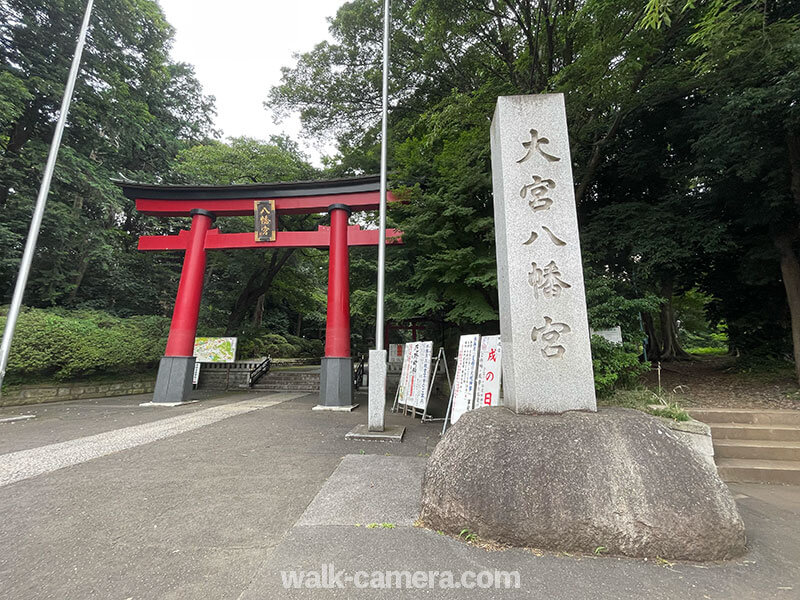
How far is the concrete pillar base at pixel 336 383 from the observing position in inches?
317

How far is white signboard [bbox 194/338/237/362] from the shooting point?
11.2 m

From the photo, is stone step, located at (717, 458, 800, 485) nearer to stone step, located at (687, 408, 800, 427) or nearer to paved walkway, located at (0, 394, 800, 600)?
paved walkway, located at (0, 394, 800, 600)

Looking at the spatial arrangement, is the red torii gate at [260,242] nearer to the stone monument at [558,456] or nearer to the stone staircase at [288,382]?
the stone staircase at [288,382]

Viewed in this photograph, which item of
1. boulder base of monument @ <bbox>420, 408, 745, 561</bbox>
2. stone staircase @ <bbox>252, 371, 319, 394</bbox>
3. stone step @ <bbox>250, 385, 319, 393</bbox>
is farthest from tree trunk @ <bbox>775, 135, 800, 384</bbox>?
stone staircase @ <bbox>252, 371, 319, 394</bbox>

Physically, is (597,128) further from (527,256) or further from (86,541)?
(86,541)

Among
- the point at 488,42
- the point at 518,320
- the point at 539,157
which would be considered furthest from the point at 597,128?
the point at 518,320

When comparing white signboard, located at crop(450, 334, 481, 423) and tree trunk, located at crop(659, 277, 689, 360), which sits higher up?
tree trunk, located at crop(659, 277, 689, 360)

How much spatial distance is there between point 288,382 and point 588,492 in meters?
12.1

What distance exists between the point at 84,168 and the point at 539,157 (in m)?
13.7

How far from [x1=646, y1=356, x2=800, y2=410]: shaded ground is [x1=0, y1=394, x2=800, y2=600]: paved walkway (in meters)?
2.14

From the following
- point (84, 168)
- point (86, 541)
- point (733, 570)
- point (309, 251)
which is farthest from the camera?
point (309, 251)

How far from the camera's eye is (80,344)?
349 inches

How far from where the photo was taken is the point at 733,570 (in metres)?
2.04

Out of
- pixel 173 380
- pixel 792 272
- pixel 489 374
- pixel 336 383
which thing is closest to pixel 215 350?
pixel 173 380
